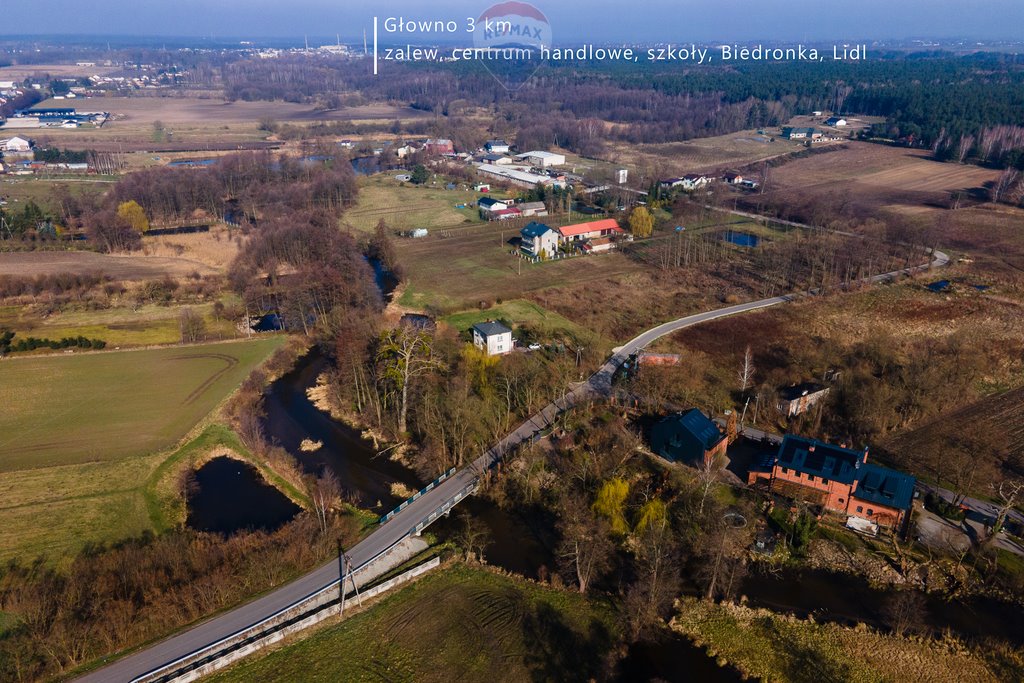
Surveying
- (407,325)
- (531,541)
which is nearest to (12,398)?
(407,325)

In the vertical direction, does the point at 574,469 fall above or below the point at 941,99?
below

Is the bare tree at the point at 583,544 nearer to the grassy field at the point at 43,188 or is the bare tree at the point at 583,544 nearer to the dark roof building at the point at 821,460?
the dark roof building at the point at 821,460

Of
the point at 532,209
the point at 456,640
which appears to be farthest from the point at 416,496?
the point at 532,209

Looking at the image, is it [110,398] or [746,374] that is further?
[110,398]

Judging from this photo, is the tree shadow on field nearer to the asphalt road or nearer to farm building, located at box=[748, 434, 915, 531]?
the asphalt road

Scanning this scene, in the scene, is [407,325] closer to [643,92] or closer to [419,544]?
[419,544]

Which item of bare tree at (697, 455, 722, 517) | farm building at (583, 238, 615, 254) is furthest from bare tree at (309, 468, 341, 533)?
farm building at (583, 238, 615, 254)

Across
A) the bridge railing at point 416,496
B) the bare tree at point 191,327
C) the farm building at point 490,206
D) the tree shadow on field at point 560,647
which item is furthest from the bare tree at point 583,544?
the farm building at point 490,206

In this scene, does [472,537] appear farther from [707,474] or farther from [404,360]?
[404,360]
